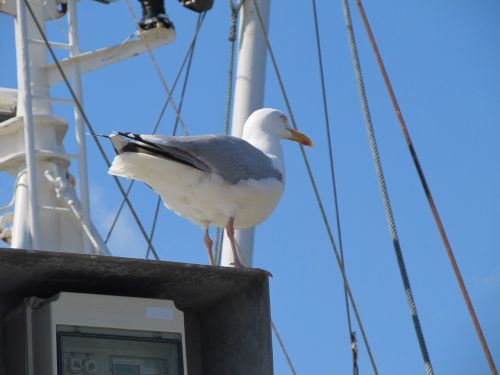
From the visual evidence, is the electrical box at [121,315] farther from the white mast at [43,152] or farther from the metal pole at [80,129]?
the metal pole at [80,129]

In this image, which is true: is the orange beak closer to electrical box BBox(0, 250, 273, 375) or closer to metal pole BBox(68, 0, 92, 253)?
electrical box BBox(0, 250, 273, 375)

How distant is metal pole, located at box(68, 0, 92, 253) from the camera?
14719mm

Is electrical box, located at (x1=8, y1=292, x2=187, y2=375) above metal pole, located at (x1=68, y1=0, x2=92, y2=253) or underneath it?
underneath

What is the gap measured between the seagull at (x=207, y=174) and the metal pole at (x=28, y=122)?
5121 mm

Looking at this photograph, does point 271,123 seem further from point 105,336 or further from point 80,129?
point 80,129

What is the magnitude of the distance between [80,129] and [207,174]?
729cm

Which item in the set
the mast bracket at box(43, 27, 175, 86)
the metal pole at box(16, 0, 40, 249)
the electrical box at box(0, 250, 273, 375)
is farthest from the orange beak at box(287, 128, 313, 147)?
the mast bracket at box(43, 27, 175, 86)

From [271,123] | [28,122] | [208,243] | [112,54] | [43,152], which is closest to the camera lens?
[208,243]

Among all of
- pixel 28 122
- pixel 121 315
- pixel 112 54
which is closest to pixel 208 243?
pixel 121 315

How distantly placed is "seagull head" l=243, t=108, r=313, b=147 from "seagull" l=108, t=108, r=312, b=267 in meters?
0.39

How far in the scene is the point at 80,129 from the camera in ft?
50.4

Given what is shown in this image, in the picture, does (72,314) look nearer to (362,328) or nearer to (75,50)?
(362,328)

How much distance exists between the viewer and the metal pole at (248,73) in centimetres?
1220

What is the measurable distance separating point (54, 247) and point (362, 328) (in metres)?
5.06
